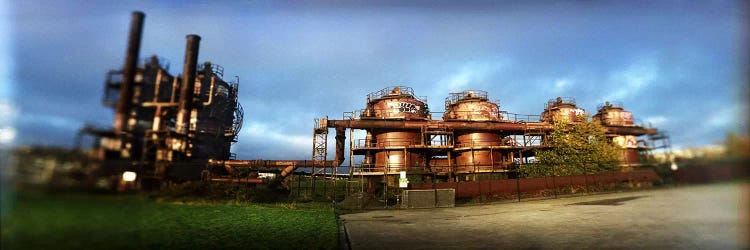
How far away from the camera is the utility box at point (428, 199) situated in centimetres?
2228

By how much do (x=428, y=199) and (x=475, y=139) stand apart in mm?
17230

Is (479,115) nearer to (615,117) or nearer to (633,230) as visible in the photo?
(633,230)

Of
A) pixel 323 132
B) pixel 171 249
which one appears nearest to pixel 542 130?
pixel 323 132

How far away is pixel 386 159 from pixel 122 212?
34.1 m

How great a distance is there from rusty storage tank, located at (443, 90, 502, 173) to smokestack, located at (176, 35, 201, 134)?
33022 mm

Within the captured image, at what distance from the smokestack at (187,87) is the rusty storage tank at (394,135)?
31344 millimetres

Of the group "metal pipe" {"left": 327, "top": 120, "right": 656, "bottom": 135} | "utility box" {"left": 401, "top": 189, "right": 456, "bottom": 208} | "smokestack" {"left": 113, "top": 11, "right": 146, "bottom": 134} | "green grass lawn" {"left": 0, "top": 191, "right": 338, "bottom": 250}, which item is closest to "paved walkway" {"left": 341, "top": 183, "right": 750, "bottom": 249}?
"green grass lawn" {"left": 0, "top": 191, "right": 338, "bottom": 250}

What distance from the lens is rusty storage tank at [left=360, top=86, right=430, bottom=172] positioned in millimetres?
35750

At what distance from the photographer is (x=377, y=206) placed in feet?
78.1

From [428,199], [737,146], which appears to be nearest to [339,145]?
[428,199]

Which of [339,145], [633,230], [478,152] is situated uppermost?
[339,145]

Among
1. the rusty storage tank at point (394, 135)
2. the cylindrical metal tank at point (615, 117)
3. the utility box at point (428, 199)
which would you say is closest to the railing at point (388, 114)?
the rusty storage tank at point (394, 135)

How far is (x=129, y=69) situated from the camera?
188 centimetres

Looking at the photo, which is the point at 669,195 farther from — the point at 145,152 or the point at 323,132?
the point at 323,132
